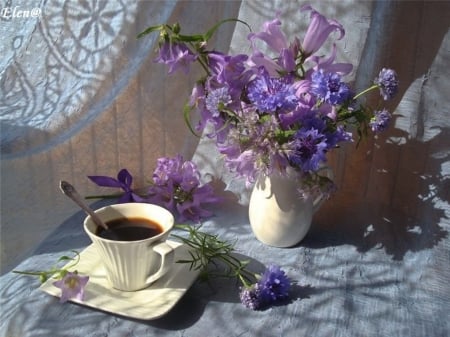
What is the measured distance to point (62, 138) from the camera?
3.04 feet

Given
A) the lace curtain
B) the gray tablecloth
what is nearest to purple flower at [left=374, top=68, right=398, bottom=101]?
the lace curtain

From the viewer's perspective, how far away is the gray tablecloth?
2.03 feet

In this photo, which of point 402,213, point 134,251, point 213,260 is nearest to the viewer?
point 134,251

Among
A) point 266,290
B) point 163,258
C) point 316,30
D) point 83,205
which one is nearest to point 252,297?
point 266,290

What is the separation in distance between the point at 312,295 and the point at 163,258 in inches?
8.3

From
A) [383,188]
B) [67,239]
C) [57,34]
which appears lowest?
[67,239]

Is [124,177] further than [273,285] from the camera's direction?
Yes

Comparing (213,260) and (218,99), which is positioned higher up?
(218,99)

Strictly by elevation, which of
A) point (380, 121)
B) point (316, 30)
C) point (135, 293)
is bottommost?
point (135, 293)

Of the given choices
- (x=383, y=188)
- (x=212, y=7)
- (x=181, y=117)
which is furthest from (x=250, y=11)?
(x=383, y=188)

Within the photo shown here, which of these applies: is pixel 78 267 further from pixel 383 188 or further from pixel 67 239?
pixel 383 188

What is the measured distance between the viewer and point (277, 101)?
621 mm

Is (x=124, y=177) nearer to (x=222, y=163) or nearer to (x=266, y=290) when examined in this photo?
(x=222, y=163)

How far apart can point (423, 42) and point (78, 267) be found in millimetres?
604
